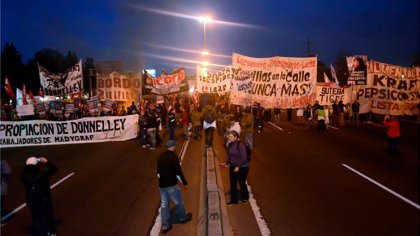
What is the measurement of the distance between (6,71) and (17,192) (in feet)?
226

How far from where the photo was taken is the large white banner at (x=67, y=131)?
21078 millimetres

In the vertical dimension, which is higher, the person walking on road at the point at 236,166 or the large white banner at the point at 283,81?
the large white banner at the point at 283,81

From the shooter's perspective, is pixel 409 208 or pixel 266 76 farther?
pixel 266 76

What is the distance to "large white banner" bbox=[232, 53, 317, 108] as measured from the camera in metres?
25.2

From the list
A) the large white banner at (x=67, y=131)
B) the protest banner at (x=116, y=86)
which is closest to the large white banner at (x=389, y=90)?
the large white banner at (x=67, y=131)

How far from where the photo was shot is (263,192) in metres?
10.4

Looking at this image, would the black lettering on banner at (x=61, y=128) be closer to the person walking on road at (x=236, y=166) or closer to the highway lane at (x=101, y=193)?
the highway lane at (x=101, y=193)

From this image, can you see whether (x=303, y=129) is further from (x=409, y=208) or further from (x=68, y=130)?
(x=409, y=208)

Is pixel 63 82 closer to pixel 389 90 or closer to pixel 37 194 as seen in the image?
pixel 389 90

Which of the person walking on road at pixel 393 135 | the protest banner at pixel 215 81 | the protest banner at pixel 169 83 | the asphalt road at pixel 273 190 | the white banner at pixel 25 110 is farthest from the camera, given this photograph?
the protest banner at pixel 169 83

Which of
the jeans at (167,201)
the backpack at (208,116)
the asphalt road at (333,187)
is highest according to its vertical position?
the backpack at (208,116)

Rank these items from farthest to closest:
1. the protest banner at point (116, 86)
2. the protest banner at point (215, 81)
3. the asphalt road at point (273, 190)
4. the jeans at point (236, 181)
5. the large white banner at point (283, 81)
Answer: the protest banner at point (116, 86) → the protest banner at point (215, 81) → the large white banner at point (283, 81) → the jeans at point (236, 181) → the asphalt road at point (273, 190)

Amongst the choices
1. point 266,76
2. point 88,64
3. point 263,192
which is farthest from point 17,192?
point 88,64

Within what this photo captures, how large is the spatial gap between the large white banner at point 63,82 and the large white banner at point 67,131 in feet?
20.3
